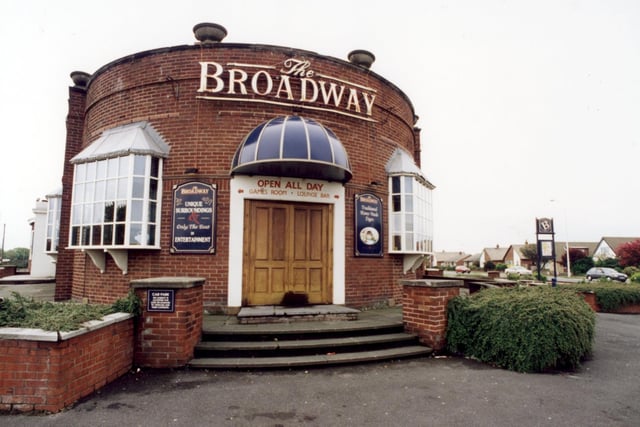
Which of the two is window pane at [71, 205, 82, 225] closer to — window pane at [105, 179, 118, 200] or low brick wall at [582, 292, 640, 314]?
window pane at [105, 179, 118, 200]

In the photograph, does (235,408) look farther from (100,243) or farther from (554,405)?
(100,243)

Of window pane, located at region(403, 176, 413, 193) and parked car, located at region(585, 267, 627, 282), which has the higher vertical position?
window pane, located at region(403, 176, 413, 193)

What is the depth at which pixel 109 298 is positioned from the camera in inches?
326

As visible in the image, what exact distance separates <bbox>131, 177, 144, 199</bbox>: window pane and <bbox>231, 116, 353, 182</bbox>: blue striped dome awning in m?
1.87

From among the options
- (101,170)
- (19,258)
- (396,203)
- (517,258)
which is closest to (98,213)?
(101,170)

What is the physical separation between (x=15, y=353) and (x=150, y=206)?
13.7 ft

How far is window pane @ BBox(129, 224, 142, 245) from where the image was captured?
7676 mm

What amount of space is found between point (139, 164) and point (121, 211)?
102 centimetres

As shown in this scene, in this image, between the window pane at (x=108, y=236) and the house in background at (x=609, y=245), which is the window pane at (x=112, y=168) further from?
the house in background at (x=609, y=245)

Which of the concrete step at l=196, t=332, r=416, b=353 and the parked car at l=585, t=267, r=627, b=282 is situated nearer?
the concrete step at l=196, t=332, r=416, b=353

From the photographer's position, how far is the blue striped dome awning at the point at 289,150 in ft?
23.2

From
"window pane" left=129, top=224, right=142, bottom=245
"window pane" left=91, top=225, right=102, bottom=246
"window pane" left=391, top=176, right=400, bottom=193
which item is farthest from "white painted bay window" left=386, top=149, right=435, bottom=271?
"window pane" left=91, top=225, right=102, bottom=246

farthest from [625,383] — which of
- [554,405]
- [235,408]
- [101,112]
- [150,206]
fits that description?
[101,112]

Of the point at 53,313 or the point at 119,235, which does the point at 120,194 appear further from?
the point at 53,313
